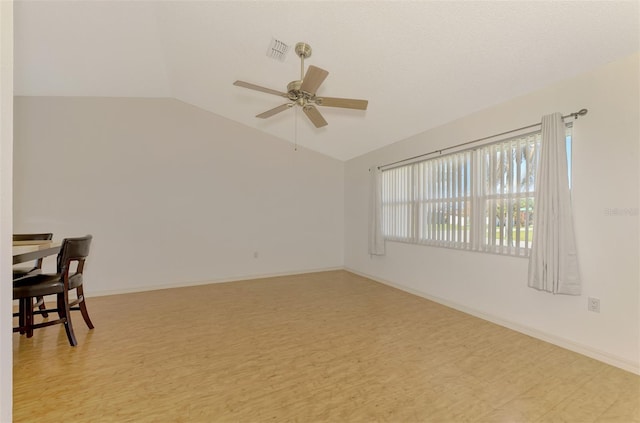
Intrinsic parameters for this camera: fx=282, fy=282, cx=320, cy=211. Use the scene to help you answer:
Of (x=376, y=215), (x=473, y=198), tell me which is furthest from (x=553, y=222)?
(x=376, y=215)

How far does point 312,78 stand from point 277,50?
3.92 feet

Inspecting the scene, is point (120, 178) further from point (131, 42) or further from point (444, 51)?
point (444, 51)

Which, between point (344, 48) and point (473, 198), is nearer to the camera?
point (344, 48)

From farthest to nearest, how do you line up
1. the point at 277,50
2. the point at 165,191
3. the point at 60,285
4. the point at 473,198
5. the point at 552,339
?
the point at 165,191 → the point at 473,198 → the point at 277,50 → the point at 552,339 → the point at 60,285

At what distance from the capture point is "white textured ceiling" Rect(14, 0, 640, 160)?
2.21 m

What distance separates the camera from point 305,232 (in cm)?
583

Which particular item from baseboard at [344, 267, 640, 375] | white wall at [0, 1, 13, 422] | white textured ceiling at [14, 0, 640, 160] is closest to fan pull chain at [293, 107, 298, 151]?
white textured ceiling at [14, 0, 640, 160]

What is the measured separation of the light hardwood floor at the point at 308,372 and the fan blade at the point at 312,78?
7.46ft

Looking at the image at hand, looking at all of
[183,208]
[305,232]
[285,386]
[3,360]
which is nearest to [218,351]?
[285,386]

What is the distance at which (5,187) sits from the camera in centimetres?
79

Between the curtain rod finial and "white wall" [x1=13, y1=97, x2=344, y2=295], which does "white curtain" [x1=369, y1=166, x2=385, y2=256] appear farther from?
the curtain rod finial

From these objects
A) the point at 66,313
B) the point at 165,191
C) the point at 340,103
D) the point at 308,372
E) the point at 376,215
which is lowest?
the point at 308,372

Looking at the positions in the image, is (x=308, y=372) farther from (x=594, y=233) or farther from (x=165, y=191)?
(x=165, y=191)

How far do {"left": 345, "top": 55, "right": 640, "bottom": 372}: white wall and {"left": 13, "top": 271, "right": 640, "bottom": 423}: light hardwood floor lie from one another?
0.20 m
